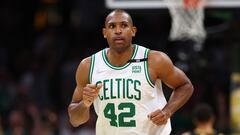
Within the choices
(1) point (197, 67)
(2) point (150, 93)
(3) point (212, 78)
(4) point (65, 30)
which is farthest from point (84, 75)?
(4) point (65, 30)

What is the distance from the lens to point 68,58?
44.2ft

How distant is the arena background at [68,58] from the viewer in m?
11.7

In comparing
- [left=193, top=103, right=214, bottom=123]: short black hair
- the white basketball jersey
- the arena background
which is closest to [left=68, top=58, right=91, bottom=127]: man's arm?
the white basketball jersey

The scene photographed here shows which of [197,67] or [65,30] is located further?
[65,30]

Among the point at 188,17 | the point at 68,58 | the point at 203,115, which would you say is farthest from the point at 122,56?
the point at 68,58

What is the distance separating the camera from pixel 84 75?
6.65 metres

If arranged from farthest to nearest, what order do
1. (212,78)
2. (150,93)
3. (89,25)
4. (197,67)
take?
(89,25), (212,78), (197,67), (150,93)

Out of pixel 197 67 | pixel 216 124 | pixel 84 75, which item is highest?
pixel 84 75

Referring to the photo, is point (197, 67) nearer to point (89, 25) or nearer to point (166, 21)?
point (166, 21)

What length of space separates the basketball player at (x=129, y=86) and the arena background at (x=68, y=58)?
4.25m

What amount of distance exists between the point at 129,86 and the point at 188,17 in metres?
4.13

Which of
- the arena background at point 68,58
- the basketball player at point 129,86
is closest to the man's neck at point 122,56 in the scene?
the basketball player at point 129,86

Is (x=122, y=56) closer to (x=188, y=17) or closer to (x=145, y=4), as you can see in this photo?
(x=188, y=17)

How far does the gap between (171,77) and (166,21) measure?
6.65 m
